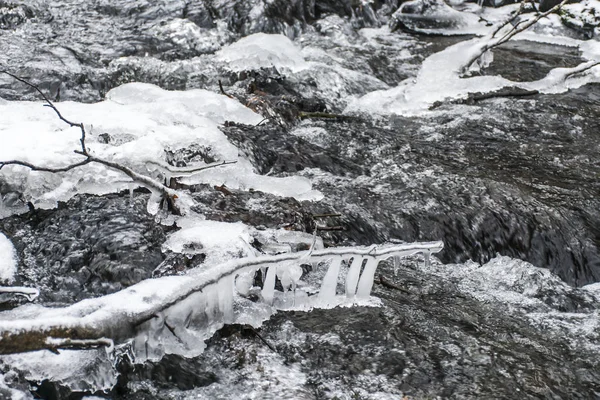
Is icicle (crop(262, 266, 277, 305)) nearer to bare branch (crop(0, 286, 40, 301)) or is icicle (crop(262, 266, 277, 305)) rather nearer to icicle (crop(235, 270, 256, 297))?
icicle (crop(235, 270, 256, 297))

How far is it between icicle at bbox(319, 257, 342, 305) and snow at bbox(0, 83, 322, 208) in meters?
1.28

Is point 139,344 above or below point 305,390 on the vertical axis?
above

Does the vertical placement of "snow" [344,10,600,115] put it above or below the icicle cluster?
below

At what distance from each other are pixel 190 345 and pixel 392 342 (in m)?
0.96

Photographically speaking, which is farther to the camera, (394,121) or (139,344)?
(394,121)

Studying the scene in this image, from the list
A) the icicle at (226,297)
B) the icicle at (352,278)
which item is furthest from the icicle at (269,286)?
the icicle at (352,278)

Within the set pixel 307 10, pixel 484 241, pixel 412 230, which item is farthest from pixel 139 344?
pixel 307 10

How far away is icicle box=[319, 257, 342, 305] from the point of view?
3119 mm

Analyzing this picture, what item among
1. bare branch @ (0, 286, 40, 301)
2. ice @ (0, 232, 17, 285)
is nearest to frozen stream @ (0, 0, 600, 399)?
ice @ (0, 232, 17, 285)

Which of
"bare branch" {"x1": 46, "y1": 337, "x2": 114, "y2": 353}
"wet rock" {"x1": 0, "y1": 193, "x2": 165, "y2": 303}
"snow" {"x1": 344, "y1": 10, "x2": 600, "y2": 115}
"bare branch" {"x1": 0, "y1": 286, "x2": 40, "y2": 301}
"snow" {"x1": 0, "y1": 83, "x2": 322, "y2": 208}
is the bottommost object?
"snow" {"x1": 344, "y1": 10, "x2": 600, "y2": 115}

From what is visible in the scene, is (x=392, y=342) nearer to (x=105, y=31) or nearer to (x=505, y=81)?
(x=505, y=81)

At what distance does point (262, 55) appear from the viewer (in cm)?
725

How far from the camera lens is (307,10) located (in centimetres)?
977

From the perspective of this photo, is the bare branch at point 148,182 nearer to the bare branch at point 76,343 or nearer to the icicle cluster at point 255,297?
the icicle cluster at point 255,297
